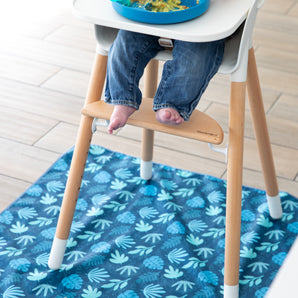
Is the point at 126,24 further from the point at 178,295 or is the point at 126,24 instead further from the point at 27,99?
the point at 27,99

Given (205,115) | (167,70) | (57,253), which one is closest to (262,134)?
(205,115)

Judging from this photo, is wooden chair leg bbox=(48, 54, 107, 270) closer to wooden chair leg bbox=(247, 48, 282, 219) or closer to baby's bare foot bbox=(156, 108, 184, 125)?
baby's bare foot bbox=(156, 108, 184, 125)

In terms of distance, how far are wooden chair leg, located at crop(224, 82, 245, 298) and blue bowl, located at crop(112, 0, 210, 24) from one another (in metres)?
0.17

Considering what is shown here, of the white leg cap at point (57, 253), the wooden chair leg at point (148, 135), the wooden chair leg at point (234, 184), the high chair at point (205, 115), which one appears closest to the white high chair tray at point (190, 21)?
the high chair at point (205, 115)

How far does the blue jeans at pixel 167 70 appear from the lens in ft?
3.71

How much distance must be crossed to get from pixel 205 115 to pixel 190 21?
0.69 feet

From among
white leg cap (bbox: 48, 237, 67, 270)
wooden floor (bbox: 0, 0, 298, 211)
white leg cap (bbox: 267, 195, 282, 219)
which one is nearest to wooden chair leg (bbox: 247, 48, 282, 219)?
white leg cap (bbox: 267, 195, 282, 219)

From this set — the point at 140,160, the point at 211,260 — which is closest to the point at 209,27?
the point at 211,260

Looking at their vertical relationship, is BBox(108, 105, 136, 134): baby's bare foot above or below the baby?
below

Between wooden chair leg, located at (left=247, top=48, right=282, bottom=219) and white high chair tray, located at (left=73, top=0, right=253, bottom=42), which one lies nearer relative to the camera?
white high chair tray, located at (left=73, top=0, right=253, bottom=42)

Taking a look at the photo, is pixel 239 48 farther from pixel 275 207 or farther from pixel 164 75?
pixel 275 207

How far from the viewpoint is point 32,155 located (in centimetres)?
177

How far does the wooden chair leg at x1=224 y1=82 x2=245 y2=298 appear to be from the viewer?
3.76ft

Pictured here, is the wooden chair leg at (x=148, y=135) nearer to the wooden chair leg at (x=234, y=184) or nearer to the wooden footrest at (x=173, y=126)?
the wooden footrest at (x=173, y=126)
